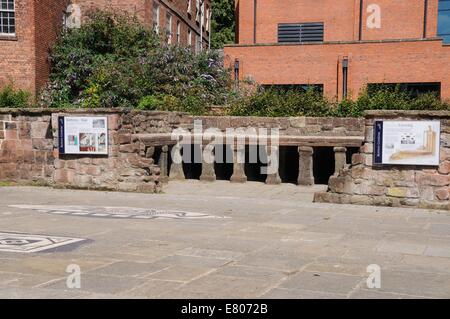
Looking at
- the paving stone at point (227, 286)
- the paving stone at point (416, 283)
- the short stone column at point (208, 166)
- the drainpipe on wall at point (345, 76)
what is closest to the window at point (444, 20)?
the drainpipe on wall at point (345, 76)

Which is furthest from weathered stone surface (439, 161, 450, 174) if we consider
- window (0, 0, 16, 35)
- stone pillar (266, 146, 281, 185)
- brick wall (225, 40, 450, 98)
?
window (0, 0, 16, 35)

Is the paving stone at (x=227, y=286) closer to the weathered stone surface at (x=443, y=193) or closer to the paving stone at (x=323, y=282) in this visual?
the paving stone at (x=323, y=282)

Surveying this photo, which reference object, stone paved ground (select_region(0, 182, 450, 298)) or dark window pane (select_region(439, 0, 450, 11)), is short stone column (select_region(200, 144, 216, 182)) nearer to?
stone paved ground (select_region(0, 182, 450, 298))

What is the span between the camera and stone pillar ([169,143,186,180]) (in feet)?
52.5

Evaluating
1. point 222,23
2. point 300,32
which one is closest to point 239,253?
point 300,32

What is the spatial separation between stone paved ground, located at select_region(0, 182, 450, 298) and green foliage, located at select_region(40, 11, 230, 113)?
10212 mm

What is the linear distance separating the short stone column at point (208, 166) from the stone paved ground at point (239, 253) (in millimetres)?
4134

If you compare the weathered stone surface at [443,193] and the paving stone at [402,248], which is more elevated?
the weathered stone surface at [443,193]

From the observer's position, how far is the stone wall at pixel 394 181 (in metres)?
10.7

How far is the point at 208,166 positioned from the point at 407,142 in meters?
6.25

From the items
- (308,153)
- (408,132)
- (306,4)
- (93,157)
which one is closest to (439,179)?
(408,132)

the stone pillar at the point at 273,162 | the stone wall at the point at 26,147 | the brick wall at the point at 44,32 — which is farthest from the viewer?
the brick wall at the point at 44,32

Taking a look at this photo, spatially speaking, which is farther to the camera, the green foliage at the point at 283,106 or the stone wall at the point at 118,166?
the green foliage at the point at 283,106
